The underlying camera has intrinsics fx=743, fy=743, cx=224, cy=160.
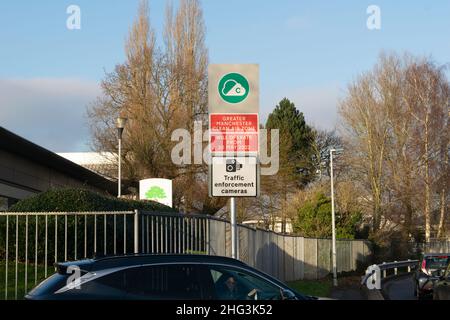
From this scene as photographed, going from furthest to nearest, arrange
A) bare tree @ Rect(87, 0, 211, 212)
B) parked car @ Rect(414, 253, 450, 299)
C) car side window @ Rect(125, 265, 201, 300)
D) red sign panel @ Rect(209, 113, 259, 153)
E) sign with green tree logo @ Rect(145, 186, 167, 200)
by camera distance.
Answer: bare tree @ Rect(87, 0, 211, 212) < sign with green tree logo @ Rect(145, 186, 167, 200) < parked car @ Rect(414, 253, 450, 299) < red sign panel @ Rect(209, 113, 259, 153) < car side window @ Rect(125, 265, 201, 300)

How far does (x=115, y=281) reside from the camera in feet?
26.6

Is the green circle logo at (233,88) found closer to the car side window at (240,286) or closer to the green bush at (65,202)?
the car side window at (240,286)

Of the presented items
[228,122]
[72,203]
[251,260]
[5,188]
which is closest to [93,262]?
[228,122]

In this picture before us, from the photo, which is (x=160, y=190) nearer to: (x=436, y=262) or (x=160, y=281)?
(x=436, y=262)

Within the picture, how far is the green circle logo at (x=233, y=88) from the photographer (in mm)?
12016

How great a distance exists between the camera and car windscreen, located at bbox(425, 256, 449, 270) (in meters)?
24.7

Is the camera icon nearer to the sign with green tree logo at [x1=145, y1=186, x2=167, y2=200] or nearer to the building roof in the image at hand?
the building roof

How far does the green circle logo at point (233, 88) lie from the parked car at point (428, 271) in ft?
43.2

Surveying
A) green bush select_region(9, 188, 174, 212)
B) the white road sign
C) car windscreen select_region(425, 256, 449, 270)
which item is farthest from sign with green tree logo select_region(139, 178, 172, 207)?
the white road sign

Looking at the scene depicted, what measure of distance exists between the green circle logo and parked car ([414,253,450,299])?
43.2 ft

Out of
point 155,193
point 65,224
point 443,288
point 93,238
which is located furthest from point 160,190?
point 443,288

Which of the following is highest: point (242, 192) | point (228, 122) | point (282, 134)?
point (282, 134)

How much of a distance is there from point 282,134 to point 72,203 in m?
37.0
